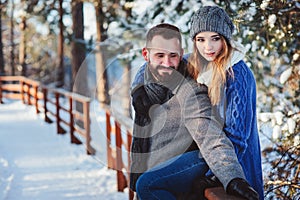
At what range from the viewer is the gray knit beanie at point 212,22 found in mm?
2170

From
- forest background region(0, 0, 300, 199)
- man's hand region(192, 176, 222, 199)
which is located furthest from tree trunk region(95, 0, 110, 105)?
man's hand region(192, 176, 222, 199)

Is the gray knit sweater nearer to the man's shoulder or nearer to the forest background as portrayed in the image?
the man's shoulder

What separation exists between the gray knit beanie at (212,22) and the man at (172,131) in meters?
0.12

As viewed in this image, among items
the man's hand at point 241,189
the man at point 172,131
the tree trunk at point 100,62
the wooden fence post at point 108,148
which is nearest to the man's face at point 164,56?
the man at point 172,131

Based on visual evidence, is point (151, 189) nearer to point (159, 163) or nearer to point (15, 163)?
point (159, 163)

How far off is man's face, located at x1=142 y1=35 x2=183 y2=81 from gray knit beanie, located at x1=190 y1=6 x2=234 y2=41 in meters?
0.14

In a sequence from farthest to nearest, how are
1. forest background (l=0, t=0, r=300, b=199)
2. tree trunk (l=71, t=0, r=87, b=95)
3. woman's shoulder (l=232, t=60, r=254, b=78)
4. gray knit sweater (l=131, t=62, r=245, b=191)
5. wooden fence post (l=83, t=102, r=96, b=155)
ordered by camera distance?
tree trunk (l=71, t=0, r=87, b=95), wooden fence post (l=83, t=102, r=96, b=155), forest background (l=0, t=0, r=300, b=199), woman's shoulder (l=232, t=60, r=254, b=78), gray knit sweater (l=131, t=62, r=245, b=191)

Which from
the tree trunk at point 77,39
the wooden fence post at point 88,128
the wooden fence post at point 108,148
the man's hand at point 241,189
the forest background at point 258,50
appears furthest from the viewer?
the tree trunk at point 77,39

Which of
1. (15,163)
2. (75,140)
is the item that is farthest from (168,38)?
(75,140)

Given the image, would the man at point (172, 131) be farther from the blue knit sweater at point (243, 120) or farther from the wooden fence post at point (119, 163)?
the wooden fence post at point (119, 163)

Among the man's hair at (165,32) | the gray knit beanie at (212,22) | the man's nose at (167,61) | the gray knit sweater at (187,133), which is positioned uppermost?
the gray knit beanie at (212,22)

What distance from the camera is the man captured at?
6.39ft

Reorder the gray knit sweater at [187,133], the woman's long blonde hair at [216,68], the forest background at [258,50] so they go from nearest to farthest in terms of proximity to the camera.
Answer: the gray knit sweater at [187,133], the woman's long blonde hair at [216,68], the forest background at [258,50]

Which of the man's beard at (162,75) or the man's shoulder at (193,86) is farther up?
the man's beard at (162,75)
